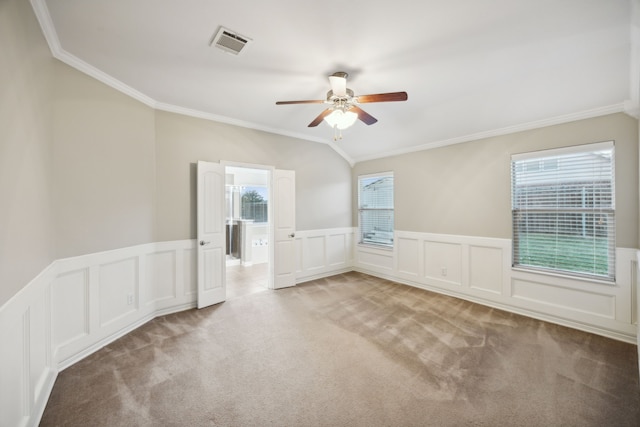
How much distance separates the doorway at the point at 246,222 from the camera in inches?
247

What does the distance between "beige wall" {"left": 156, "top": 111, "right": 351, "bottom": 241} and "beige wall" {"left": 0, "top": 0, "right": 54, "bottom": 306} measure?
4.28 ft

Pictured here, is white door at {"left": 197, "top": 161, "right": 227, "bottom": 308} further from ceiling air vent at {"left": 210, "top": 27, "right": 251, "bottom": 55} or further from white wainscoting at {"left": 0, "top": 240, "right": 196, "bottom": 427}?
ceiling air vent at {"left": 210, "top": 27, "right": 251, "bottom": 55}

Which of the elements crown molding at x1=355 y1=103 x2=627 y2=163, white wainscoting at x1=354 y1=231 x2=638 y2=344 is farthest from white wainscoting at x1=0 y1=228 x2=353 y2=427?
crown molding at x1=355 y1=103 x2=627 y2=163

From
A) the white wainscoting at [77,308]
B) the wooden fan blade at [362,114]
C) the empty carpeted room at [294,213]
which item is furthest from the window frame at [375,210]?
the white wainscoting at [77,308]

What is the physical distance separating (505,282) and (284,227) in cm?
340

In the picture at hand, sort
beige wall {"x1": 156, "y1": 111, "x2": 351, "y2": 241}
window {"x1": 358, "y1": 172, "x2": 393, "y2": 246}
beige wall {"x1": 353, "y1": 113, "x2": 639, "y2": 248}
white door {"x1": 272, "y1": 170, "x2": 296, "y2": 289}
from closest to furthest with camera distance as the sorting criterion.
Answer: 1. beige wall {"x1": 353, "y1": 113, "x2": 639, "y2": 248}
2. beige wall {"x1": 156, "y1": 111, "x2": 351, "y2": 241}
3. white door {"x1": 272, "y1": 170, "x2": 296, "y2": 289}
4. window {"x1": 358, "y1": 172, "x2": 393, "y2": 246}

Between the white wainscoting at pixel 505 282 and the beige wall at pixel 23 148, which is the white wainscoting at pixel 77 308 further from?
the white wainscoting at pixel 505 282

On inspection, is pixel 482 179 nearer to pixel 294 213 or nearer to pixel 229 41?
pixel 294 213

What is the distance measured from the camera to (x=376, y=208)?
521cm

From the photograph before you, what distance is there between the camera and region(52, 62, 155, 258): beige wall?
2.24 m

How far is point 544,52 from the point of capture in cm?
218

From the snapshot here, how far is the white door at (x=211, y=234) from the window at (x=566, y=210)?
4.11 metres

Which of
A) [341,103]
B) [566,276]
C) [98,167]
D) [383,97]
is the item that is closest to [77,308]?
[98,167]

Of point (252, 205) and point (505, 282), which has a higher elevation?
point (252, 205)
